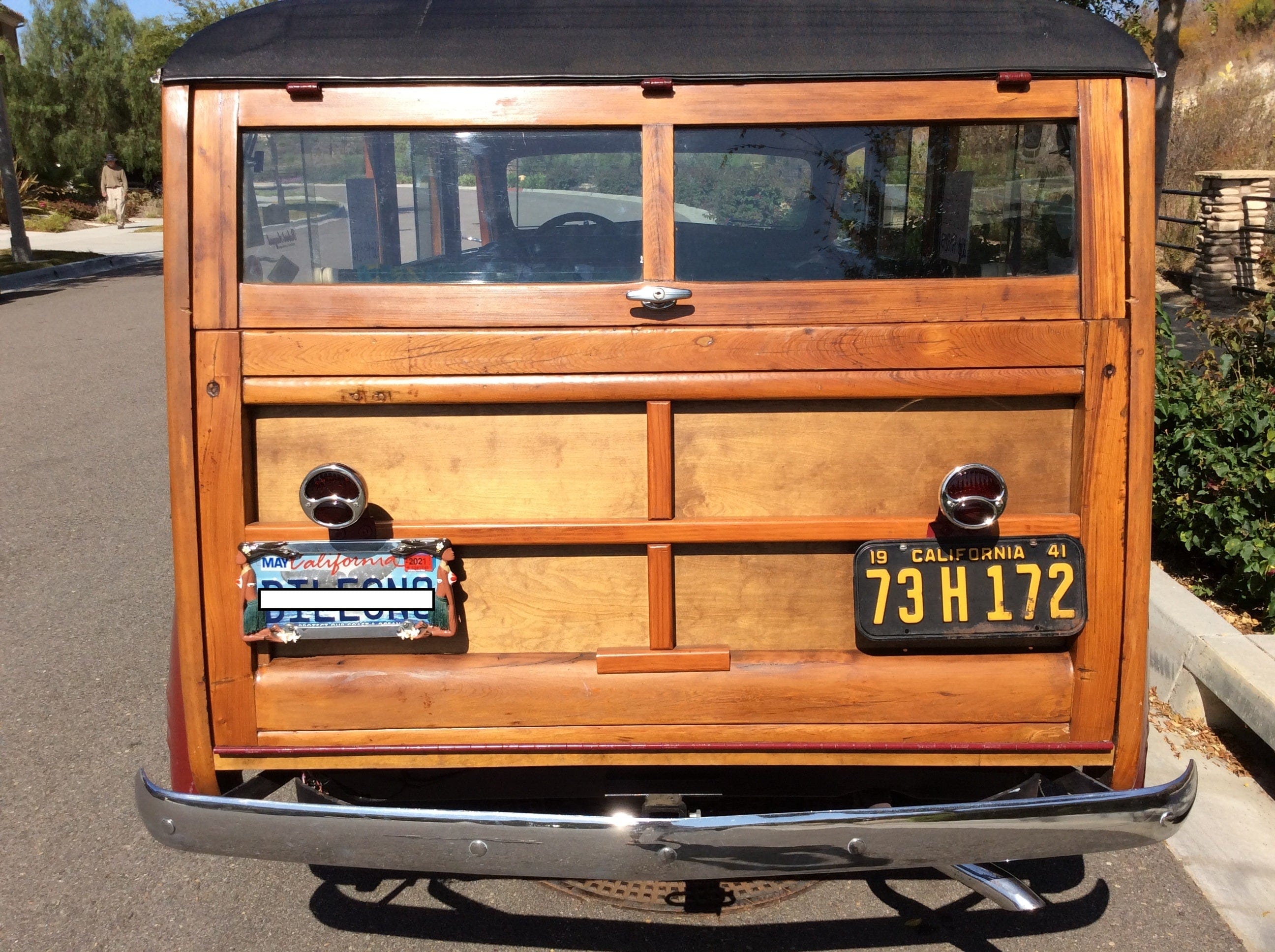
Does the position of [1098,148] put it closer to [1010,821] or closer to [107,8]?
[1010,821]

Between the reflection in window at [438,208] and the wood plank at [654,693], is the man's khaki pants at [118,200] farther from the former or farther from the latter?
the wood plank at [654,693]

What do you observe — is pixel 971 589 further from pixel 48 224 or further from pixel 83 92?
pixel 83 92

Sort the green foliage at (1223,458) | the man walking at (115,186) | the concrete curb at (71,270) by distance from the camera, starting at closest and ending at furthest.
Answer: the green foliage at (1223,458), the concrete curb at (71,270), the man walking at (115,186)

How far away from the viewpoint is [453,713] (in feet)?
8.70

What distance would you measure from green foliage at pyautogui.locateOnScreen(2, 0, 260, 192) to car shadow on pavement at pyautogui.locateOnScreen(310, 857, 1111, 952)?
34794 millimetres

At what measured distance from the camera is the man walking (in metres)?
29.5

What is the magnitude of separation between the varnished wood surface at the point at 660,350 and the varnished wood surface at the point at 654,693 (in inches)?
26.6

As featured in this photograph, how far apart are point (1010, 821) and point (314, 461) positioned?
5.56ft

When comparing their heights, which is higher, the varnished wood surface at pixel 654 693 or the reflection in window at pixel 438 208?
the reflection in window at pixel 438 208

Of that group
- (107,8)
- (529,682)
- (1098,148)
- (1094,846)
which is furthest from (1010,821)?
(107,8)

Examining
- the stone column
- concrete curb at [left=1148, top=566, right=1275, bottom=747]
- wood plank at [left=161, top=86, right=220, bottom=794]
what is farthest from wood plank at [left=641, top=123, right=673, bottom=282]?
the stone column

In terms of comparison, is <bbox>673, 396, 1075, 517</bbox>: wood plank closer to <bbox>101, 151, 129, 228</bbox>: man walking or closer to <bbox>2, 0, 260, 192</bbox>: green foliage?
<bbox>101, 151, 129, 228</bbox>: man walking

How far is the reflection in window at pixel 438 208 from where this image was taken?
8.52ft

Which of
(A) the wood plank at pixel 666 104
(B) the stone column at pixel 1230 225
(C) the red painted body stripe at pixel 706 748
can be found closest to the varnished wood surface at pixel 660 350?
(A) the wood plank at pixel 666 104
